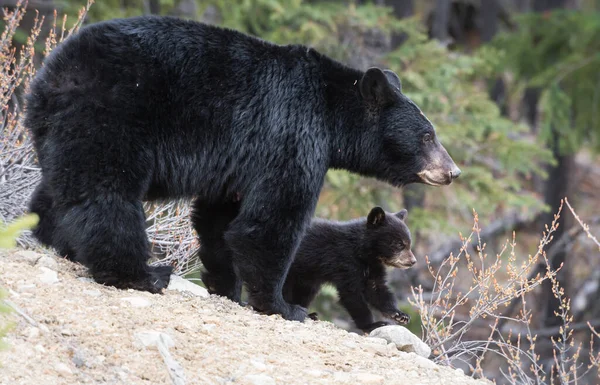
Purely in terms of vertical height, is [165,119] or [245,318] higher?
[165,119]

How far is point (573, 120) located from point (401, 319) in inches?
350

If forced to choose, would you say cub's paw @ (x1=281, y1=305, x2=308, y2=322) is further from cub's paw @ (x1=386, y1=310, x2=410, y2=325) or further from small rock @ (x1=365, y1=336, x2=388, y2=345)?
cub's paw @ (x1=386, y1=310, x2=410, y2=325)

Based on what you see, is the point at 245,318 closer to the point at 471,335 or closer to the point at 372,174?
the point at 372,174

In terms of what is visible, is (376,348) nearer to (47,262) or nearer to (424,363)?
(424,363)

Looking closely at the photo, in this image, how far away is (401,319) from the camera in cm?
648

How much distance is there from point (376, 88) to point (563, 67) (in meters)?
8.66

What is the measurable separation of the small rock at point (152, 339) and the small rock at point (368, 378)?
3.16ft

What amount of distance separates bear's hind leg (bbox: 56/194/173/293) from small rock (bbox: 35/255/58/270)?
0.51 feet

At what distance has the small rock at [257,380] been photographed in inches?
162

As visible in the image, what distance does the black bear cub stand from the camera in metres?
6.56

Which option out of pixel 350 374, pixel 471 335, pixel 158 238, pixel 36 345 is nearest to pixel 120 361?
pixel 36 345

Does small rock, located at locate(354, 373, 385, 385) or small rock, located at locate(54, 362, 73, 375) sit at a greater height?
small rock, located at locate(54, 362, 73, 375)

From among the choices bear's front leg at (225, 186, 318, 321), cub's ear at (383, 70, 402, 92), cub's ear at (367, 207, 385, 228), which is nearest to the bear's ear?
cub's ear at (383, 70, 402, 92)

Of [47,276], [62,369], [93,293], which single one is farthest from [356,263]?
[62,369]
